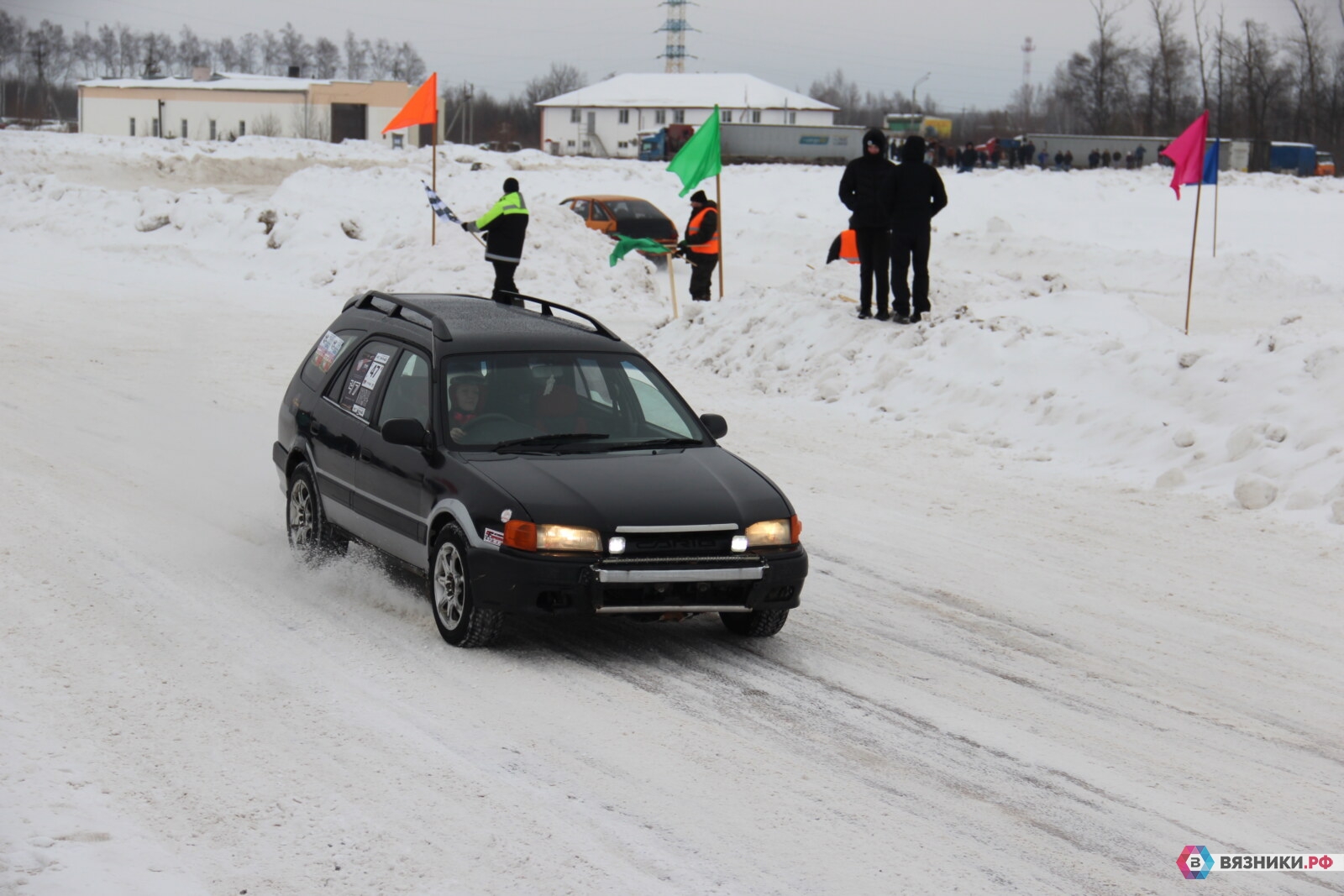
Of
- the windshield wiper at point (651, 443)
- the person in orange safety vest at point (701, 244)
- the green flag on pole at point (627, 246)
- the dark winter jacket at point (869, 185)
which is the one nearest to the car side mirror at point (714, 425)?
the windshield wiper at point (651, 443)

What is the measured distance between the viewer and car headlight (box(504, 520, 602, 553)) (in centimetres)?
620

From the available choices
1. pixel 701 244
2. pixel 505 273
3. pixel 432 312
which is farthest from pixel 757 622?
pixel 505 273

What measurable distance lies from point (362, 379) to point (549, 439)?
56.4 inches

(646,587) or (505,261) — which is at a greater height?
(505,261)

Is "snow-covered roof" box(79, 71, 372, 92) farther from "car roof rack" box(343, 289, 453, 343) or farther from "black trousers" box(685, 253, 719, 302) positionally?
"car roof rack" box(343, 289, 453, 343)

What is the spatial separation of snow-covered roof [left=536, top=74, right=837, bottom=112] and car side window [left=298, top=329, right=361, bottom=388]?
105513mm

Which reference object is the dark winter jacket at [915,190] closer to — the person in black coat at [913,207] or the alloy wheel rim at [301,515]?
the person in black coat at [913,207]

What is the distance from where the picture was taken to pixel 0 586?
7.23 metres

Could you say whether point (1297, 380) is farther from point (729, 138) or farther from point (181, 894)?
point (729, 138)

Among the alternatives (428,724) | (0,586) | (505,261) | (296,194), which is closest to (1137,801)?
(428,724)

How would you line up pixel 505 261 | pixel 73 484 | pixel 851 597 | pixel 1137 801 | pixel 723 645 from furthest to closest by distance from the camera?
pixel 505 261 → pixel 73 484 → pixel 851 597 → pixel 723 645 → pixel 1137 801

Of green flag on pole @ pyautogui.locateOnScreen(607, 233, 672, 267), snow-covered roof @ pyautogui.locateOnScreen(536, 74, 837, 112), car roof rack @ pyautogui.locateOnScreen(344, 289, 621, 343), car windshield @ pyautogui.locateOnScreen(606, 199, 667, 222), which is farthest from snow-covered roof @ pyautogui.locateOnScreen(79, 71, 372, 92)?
car roof rack @ pyautogui.locateOnScreen(344, 289, 621, 343)

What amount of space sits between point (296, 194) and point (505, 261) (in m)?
13.0

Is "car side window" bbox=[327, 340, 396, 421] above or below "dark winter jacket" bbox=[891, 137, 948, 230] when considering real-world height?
below
